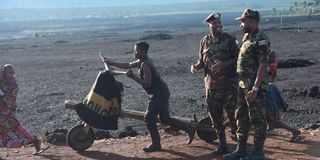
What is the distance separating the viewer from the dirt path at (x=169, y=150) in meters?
8.56

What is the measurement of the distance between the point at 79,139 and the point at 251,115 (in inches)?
112

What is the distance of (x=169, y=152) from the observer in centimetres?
888

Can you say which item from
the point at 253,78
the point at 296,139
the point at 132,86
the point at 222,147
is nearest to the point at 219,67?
the point at 253,78

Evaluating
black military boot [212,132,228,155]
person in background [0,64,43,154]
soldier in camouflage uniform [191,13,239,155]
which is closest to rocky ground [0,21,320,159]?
black military boot [212,132,228,155]

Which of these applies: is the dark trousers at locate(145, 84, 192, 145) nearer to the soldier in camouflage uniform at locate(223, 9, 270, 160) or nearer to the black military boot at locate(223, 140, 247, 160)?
the black military boot at locate(223, 140, 247, 160)

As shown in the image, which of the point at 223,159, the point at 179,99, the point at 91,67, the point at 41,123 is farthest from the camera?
the point at 91,67

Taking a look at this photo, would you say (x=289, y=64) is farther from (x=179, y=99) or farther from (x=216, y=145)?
(x=216, y=145)

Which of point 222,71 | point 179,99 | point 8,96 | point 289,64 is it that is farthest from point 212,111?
point 289,64

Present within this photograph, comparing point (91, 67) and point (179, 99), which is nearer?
point (179, 99)

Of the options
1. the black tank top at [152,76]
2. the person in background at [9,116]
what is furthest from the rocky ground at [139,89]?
the black tank top at [152,76]

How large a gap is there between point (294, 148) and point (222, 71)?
168 centimetres

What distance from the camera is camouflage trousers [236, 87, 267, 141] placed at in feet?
24.8

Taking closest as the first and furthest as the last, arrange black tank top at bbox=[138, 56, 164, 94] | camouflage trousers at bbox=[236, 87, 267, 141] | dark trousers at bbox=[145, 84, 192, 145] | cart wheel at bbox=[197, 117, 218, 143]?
camouflage trousers at bbox=[236, 87, 267, 141] → black tank top at bbox=[138, 56, 164, 94] → dark trousers at bbox=[145, 84, 192, 145] → cart wheel at bbox=[197, 117, 218, 143]

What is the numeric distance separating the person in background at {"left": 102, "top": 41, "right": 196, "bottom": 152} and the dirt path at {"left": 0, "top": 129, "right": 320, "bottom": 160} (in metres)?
0.24
